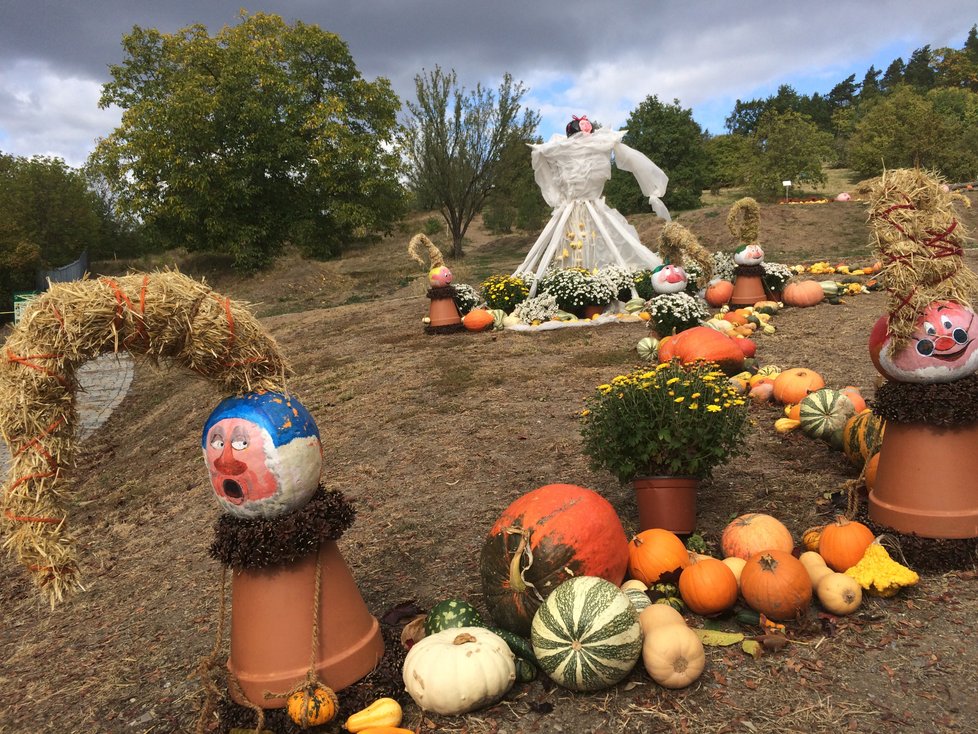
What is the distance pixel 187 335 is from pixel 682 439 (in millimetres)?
2831

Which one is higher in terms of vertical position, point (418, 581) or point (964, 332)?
point (964, 332)

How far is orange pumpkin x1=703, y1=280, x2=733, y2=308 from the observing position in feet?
37.9

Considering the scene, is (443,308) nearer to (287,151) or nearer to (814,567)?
(814,567)

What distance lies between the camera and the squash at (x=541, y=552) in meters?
3.30

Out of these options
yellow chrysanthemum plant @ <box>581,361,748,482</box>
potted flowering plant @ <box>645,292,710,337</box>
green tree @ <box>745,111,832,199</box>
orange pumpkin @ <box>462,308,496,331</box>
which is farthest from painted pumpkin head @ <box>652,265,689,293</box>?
green tree @ <box>745,111,832,199</box>

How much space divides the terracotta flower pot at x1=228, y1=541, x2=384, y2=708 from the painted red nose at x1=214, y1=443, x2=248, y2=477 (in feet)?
1.52

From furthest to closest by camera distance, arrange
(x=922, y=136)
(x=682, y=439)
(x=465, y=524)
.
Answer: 1. (x=922, y=136)
2. (x=465, y=524)
3. (x=682, y=439)

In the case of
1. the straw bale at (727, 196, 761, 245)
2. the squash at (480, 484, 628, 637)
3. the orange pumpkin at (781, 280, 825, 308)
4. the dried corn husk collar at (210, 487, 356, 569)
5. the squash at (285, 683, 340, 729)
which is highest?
the straw bale at (727, 196, 761, 245)

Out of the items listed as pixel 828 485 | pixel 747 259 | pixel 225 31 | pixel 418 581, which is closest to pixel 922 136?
pixel 747 259

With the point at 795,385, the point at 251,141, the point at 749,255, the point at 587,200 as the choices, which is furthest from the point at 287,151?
the point at 795,385

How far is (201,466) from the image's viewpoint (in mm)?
7516

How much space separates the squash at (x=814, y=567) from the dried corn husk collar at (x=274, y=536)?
7.76 feet

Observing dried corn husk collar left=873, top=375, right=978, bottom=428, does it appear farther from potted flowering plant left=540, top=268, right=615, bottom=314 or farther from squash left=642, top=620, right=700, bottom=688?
potted flowering plant left=540, top=268, right=615, bottom=314

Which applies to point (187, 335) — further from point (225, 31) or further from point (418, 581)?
point (225, 31)
